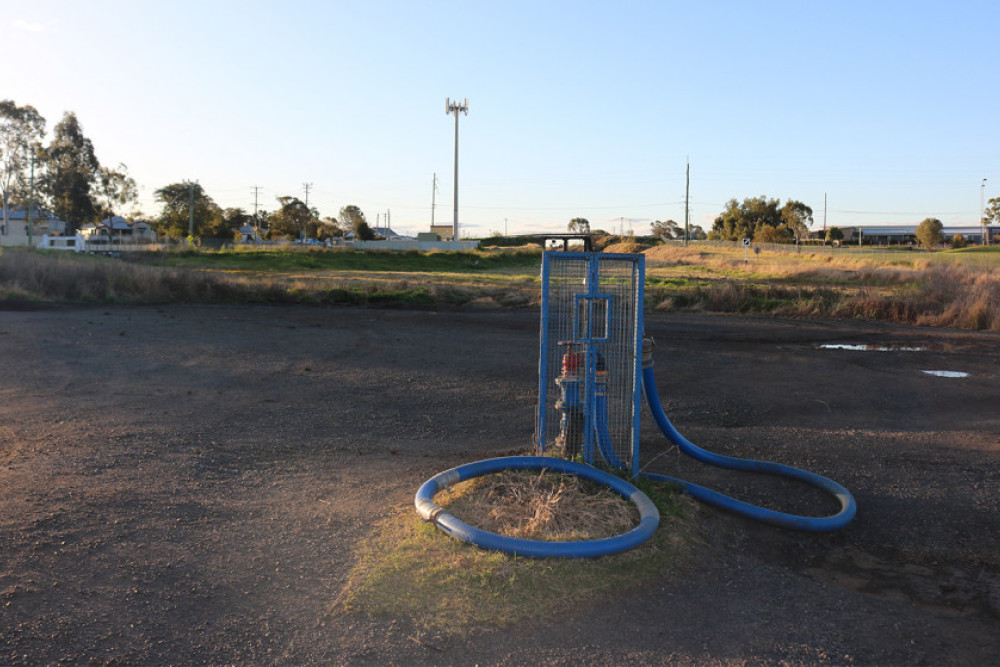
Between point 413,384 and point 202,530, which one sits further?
point 413,384

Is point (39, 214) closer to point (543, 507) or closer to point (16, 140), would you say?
point (16, 140)

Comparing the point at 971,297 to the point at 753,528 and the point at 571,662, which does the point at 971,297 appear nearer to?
the point at 753,528

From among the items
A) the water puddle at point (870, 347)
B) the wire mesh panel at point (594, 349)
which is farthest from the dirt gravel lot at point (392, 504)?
the water puddle at point (870, 347)

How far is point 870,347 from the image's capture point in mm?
15352

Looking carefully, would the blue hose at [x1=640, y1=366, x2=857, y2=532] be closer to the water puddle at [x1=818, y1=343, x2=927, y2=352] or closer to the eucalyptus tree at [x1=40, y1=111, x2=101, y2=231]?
the water puddle at [x1=818, y1=343, x2=927, y2=352]

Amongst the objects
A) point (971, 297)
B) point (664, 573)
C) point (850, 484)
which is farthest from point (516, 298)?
point (664, 573)

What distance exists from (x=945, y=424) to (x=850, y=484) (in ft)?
11.2

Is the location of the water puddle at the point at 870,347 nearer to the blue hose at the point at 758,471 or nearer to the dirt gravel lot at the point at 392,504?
the dirt gravel lot at the point at 392,504

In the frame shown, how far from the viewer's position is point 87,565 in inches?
175

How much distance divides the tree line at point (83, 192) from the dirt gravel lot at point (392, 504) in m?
68.4

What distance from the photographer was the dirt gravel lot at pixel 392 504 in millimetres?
3744

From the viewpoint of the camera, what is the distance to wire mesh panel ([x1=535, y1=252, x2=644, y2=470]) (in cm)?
581

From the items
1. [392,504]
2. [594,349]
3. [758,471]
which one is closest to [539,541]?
[392,504]

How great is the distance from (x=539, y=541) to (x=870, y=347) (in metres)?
13.1
